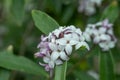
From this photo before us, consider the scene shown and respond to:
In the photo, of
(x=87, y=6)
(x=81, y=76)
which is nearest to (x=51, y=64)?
(x=81, y=76)

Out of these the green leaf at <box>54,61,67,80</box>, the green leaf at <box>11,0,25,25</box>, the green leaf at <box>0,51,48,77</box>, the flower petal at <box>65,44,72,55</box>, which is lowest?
the green leaf at <box>54,61,67,80</box>

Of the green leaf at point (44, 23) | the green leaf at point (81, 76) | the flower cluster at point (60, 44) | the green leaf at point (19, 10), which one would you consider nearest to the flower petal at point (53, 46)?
the flower cluster at point (60, 44)

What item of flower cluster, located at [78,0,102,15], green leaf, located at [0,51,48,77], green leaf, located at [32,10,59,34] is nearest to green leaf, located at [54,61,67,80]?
green leaf, located at [32,10,59,34]

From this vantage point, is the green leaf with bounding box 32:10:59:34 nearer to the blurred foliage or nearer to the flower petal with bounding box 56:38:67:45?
the flower petal with bounding box 56:38:67:45

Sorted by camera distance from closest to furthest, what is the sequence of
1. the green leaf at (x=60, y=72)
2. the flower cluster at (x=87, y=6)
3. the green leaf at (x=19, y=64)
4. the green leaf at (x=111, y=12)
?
the green leaf at (x=60, y=72) → the green leaf at (x=19, y=64) → the green leaf at (x=111, y=12) → the flower cluster at (x=87, y=6)

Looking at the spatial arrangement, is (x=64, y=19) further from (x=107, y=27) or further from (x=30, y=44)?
(x=107, y=27)

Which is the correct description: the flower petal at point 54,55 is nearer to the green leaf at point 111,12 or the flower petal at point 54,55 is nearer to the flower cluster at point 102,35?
the flower cluster at point 102,35
